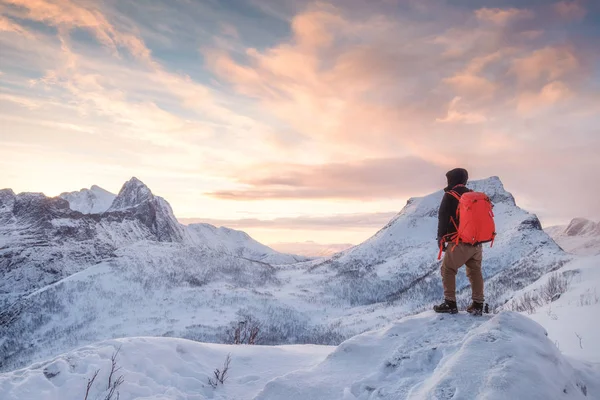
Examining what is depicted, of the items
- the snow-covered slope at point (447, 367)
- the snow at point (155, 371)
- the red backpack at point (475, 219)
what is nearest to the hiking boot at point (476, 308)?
the snow-covered slope at point (447, 367)

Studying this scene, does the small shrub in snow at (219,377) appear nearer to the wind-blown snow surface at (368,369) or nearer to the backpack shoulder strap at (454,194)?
the wind-blown snow surface at (368,369)

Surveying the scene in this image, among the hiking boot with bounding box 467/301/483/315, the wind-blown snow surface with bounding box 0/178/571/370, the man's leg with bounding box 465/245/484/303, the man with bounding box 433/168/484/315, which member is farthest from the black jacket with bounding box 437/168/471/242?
the wind-blown snow surface with bounding box 0/178/571/370

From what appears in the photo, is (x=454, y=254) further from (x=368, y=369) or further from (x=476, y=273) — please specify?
(x=368, y=369)

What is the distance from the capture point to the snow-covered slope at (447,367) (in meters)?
4.69

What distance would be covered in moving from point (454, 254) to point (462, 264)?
Answer: 28 centimetres

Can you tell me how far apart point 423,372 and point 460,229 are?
10.9ft

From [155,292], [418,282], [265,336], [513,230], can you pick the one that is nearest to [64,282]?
[155,292]

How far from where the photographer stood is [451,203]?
8.26 meters

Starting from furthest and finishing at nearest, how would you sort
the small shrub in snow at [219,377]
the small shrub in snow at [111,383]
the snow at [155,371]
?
1. the small shrub in snow at [219,377]
2. the snow at [155,371]
3. the small shrub in snow at [111,383]

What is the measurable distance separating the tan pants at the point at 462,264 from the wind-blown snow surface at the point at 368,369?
601 millimetres

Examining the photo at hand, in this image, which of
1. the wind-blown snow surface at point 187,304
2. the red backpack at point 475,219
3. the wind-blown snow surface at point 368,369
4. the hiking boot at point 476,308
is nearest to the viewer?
the wind-blown snow surface at point 368,369

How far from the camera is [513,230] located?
168750 mm

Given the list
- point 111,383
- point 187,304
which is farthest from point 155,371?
point 187,304

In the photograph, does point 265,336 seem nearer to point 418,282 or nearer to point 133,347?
point 418,282
